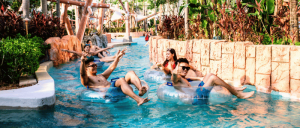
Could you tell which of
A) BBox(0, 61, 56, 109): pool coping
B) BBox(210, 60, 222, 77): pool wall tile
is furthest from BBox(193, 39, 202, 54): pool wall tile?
BBox(0, 61, 56, 109): pool coping

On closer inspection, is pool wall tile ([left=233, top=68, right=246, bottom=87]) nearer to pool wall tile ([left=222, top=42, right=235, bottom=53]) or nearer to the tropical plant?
pool wall tile ([left=222, top=42, right=235, bottom=53])

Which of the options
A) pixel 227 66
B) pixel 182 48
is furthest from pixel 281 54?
pixel 182 48

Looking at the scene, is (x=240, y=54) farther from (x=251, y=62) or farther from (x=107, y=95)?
(x=107, y=95)

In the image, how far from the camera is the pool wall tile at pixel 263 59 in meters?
6.40

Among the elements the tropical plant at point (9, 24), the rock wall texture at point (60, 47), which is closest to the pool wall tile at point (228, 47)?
the rock wall texture at point (60, 47)

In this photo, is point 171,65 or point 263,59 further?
point 171,65

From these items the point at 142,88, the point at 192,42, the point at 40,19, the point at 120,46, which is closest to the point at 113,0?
the point at 120,46

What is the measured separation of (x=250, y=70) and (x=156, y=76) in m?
2.60

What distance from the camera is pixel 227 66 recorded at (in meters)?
7.38

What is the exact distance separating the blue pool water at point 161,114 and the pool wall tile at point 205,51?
1986 mm

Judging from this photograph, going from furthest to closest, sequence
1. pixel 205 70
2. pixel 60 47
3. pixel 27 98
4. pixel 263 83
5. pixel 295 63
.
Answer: pixel 60 47, pixel 205 70, pixel 263 83, pixel 295 63, pixel 27 98

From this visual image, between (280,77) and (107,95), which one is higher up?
(280,77)

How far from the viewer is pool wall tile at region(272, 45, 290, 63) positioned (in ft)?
19.8

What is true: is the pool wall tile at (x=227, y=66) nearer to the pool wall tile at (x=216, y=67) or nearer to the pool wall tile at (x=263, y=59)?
the pool wall tile at (x=216, y=67)
